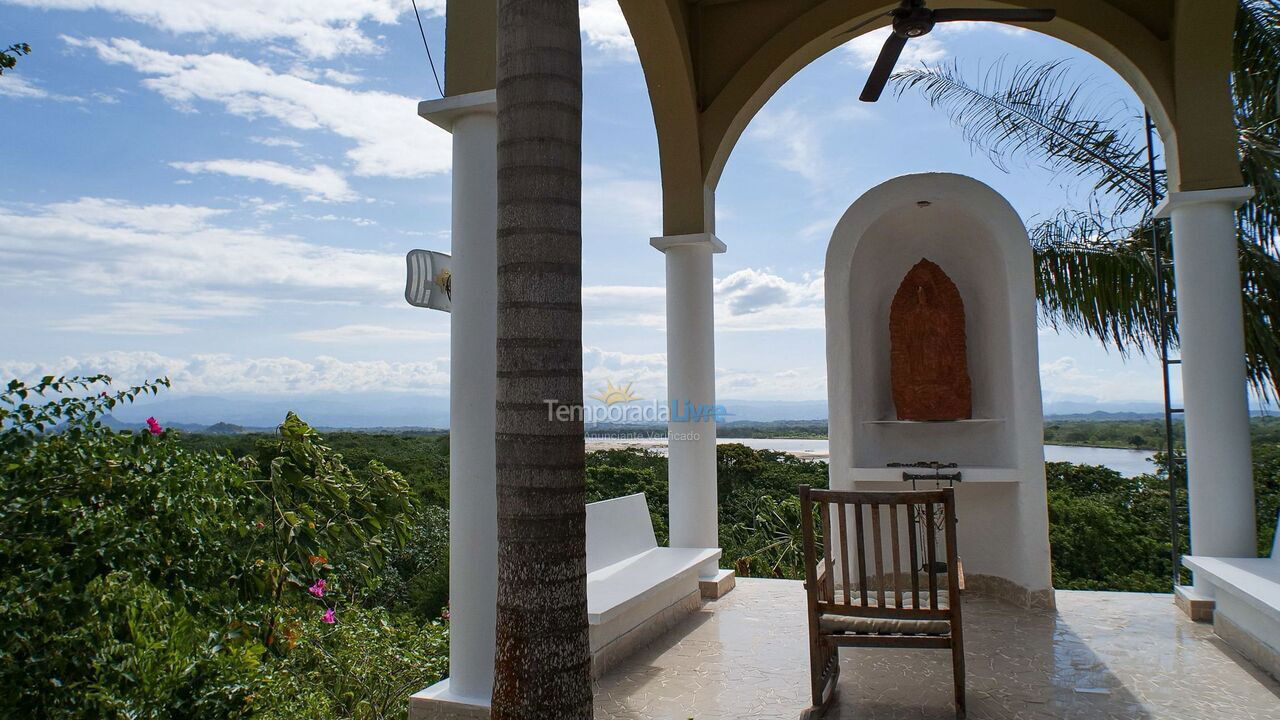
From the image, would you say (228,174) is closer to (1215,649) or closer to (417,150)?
(417,150)

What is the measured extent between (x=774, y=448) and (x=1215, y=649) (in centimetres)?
1557

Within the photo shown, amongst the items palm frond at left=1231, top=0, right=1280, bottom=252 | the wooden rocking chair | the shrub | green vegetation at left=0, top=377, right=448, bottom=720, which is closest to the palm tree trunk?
green vegetation at left=0, top=377, right=448, bottom=720

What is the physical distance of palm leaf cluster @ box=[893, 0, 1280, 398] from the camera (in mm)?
8109

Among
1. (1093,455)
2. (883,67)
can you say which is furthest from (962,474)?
(1093,455)

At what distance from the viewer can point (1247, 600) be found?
15.3 feet

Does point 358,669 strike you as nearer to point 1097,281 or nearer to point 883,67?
point 883,67

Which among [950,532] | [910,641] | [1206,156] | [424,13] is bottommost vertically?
[910,641]

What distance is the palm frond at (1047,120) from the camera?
9.74 m

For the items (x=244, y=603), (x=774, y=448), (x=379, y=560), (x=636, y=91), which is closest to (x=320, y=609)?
(x=379, y=560)

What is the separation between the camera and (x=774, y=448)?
2072 centimetres

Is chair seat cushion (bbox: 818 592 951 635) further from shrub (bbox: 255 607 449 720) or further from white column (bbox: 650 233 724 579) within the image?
white column (bbox: 650 233 724 579)

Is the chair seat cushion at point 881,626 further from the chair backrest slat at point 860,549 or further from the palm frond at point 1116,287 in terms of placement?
the palm frond at point 1116,287

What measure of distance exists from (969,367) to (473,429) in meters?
5.10

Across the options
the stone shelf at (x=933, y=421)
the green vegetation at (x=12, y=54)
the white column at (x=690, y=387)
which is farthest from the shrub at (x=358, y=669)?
the stone shelf at (x=933, y=421)
